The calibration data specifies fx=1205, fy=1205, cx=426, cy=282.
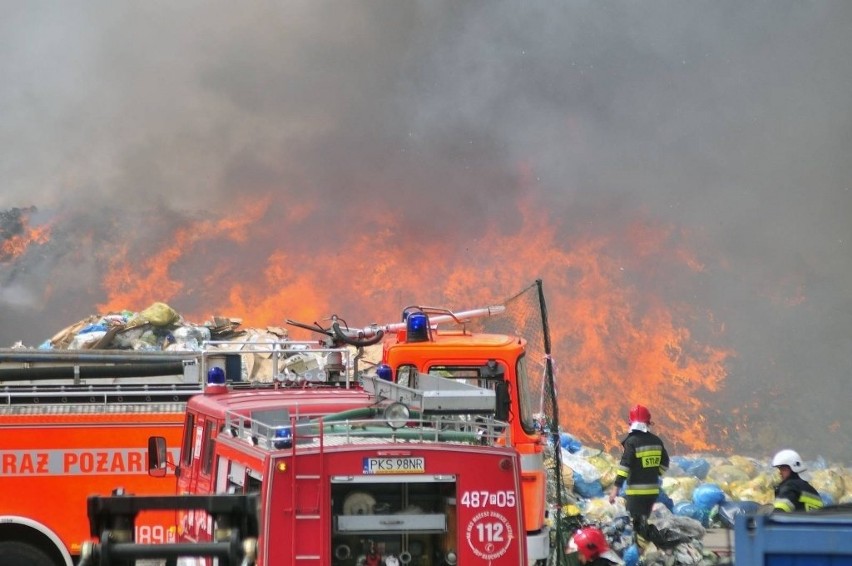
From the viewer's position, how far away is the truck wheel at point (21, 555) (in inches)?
364

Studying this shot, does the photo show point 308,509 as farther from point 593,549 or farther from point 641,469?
point 641,469

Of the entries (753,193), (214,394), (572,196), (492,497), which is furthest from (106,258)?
(492,497)

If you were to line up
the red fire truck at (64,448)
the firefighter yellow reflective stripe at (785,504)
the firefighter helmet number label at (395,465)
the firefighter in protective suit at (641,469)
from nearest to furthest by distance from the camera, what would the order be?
1. the firefighter helmet number label at (395,465)
2. the firefighter yellow reflective stripe at (785,504)
3. the red fire truck at (64,448)
4. the firefighter in protective suit at (641,469)

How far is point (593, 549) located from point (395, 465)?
4107mm

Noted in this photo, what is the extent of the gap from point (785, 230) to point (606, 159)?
3.07m

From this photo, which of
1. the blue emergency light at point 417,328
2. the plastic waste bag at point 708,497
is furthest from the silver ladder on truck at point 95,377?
the plastic waste bag at point 708,497

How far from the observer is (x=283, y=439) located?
5.91 m

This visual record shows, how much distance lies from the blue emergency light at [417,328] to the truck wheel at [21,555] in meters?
3.28

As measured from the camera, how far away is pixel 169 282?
2073 cm

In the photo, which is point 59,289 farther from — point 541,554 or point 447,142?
point 541,554

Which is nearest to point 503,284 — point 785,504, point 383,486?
point 785,504

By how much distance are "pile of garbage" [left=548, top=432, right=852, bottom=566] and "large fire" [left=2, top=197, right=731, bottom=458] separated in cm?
274

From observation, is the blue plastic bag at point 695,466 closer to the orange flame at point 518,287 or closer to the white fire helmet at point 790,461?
the orange flame at point 518,287

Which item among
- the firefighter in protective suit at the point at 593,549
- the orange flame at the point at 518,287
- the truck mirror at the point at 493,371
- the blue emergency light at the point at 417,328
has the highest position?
the orange flame at the point at 518,287
